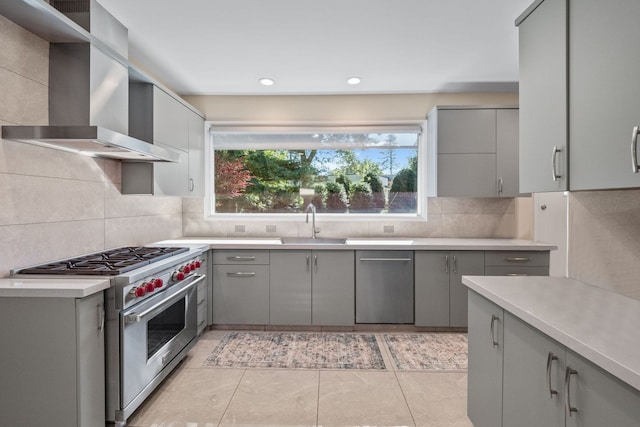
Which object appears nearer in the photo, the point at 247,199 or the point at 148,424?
the point at 148,424

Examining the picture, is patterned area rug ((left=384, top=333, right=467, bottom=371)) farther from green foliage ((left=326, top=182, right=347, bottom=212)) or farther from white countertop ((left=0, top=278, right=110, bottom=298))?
white countertop ((left=0, top=278, right=110, bottom=298))

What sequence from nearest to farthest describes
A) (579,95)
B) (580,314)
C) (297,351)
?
(580,314), (579,95), (297,351)

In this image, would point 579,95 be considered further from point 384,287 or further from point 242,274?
point 242,274

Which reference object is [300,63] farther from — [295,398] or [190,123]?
[295,398]

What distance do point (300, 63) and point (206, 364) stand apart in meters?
2.65

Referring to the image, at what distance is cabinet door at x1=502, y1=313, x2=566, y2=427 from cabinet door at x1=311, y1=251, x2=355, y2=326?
2.07 m

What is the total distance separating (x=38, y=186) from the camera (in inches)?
85.3

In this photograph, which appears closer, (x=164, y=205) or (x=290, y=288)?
(x=290, y=288)

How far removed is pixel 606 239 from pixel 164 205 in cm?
362

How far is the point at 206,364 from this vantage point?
2.89 m

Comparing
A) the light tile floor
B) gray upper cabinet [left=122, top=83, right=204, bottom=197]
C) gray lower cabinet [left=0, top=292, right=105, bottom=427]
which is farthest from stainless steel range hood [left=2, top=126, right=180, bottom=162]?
the light tile floor

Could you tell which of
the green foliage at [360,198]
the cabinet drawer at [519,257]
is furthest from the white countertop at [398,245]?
the green foliage at [360,198]

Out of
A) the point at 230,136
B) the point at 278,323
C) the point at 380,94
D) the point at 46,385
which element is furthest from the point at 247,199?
the point at 46,385

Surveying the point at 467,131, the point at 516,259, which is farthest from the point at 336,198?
the point at 516,259
